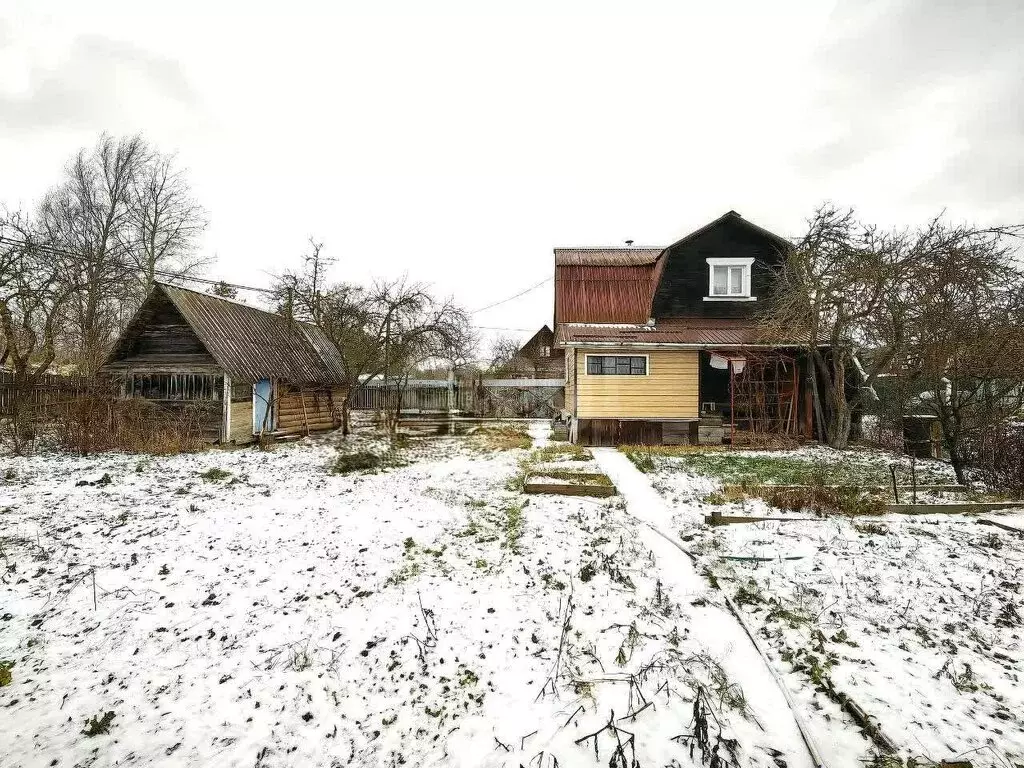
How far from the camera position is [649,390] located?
15.1 metres

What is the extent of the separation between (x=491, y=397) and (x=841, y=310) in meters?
16.9

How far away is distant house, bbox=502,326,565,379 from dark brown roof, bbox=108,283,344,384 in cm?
1342

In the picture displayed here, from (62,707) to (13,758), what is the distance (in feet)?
1.42

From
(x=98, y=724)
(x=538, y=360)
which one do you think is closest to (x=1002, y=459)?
(x=98, y=724)

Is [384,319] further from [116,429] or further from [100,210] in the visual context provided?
[100,210]

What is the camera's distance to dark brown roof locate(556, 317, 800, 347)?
48.4ft

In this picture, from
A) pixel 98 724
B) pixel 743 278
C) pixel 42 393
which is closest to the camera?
pixel 98 724

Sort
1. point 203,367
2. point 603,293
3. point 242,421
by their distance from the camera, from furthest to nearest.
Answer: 1. point 603,293
2. point 242,421
3. point 203,367

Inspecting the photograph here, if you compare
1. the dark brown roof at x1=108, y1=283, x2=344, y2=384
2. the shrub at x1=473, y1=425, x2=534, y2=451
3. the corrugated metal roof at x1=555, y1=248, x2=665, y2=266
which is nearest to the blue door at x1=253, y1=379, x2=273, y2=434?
the dark brown roof at x1=108, y1=283, x2=344, y2=384

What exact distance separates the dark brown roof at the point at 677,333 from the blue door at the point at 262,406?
10.6 meters

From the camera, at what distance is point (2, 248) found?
1573cm

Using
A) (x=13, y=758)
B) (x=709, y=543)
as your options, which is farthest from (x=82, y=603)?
(x=709, y=543)

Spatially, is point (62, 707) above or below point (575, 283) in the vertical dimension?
below

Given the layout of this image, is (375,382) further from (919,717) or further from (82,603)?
(919,717)
